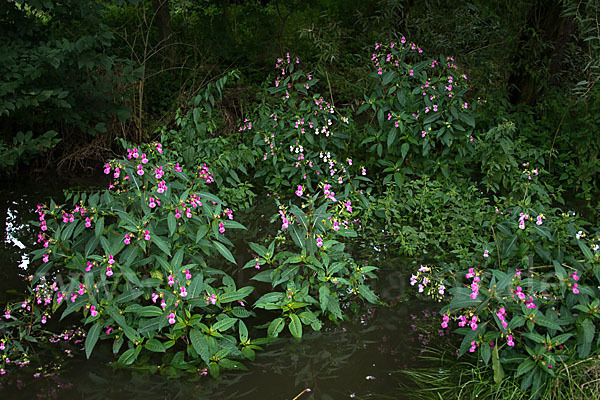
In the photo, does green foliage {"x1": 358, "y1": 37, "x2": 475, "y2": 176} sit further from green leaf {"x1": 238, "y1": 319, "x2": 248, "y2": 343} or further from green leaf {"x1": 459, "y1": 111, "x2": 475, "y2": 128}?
green leaf {"x1": 238, "y1": 319, "x2": 248, "y2": 343}

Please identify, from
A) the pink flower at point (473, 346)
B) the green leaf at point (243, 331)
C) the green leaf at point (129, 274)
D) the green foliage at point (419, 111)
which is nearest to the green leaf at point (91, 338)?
the green leaf at point (129, 274)

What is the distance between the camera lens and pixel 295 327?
275 centimetres

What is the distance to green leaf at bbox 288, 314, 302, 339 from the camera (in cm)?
273

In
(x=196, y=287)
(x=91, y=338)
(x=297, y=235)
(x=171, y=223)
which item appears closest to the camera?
(x=91, y=338)

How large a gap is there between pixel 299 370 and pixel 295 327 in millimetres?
196

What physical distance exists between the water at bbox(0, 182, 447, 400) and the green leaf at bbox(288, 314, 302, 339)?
113mm

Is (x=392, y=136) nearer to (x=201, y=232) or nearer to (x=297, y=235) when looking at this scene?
(x=297, y=235)

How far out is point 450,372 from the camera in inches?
102

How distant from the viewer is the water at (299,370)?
98.7 inches

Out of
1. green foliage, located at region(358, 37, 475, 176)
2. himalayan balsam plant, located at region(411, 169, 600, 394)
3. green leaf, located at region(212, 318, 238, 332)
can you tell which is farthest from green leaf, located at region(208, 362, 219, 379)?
green foliage, located at region(358, 37, 475, 176)

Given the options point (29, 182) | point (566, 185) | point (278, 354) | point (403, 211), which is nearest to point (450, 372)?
point (278, 354)

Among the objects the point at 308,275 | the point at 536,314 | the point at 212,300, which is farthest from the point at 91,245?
the point at 536,314

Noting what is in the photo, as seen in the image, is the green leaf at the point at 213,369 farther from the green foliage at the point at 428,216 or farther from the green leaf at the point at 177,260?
Result: the green foliage at the point at 428,216

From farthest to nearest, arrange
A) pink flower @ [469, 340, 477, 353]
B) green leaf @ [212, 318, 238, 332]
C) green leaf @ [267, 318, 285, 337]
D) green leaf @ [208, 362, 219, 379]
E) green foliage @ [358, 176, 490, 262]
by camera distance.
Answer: green foliage @ [358, 176, 490, 262] < green leaf @ [267, 318, 285, 337] < green leaf @ [212, 318, 238, 332] < green leaf @ [208, 362, 219, 379] < pink flower @ [469, 340, 477, 353]
